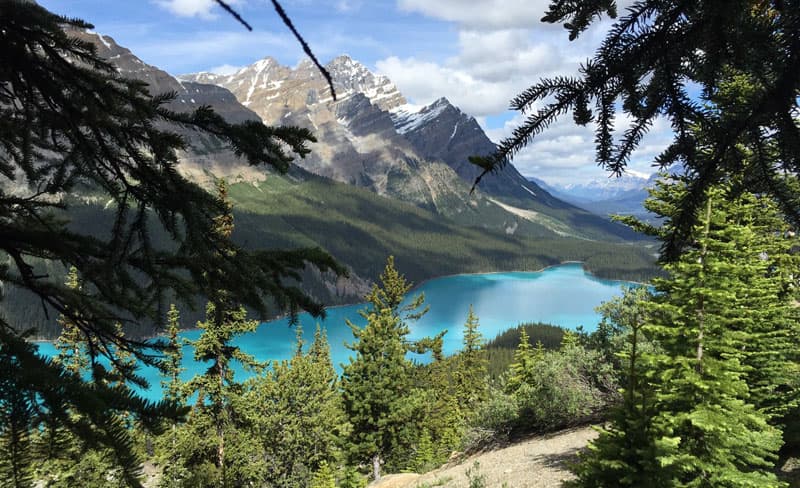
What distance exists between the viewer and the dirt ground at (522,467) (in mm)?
14445

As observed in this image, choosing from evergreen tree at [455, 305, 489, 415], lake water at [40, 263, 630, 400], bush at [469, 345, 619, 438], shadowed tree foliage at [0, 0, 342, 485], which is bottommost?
lake water at [40, 263, 630, 400]

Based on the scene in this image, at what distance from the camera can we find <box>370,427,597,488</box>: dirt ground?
14445 mm

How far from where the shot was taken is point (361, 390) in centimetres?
2609

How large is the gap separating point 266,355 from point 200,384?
95139mm

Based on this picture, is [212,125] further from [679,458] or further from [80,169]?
[679,458]

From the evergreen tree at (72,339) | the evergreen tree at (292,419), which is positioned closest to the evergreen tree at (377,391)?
the evergreen tree at (292,419)

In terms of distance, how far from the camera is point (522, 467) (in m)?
15.9

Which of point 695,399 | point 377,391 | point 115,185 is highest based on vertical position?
point 115,185

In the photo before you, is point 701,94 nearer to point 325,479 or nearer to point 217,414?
point 217,414

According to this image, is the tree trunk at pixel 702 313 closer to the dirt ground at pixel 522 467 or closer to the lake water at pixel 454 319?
the dirt ground at pixel 522 467

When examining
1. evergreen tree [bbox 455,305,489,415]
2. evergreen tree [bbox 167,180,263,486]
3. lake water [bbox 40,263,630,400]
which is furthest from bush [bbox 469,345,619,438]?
lake water [bbox 40,263,630,400]

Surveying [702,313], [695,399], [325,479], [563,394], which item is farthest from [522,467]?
[325,479]

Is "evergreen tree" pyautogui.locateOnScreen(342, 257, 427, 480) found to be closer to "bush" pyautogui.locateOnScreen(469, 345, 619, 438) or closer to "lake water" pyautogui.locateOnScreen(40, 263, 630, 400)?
"bush" pyautogui.locateOnScreen(469, 345, 619, 438)

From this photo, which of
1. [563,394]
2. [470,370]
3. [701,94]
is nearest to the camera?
[701,94]
